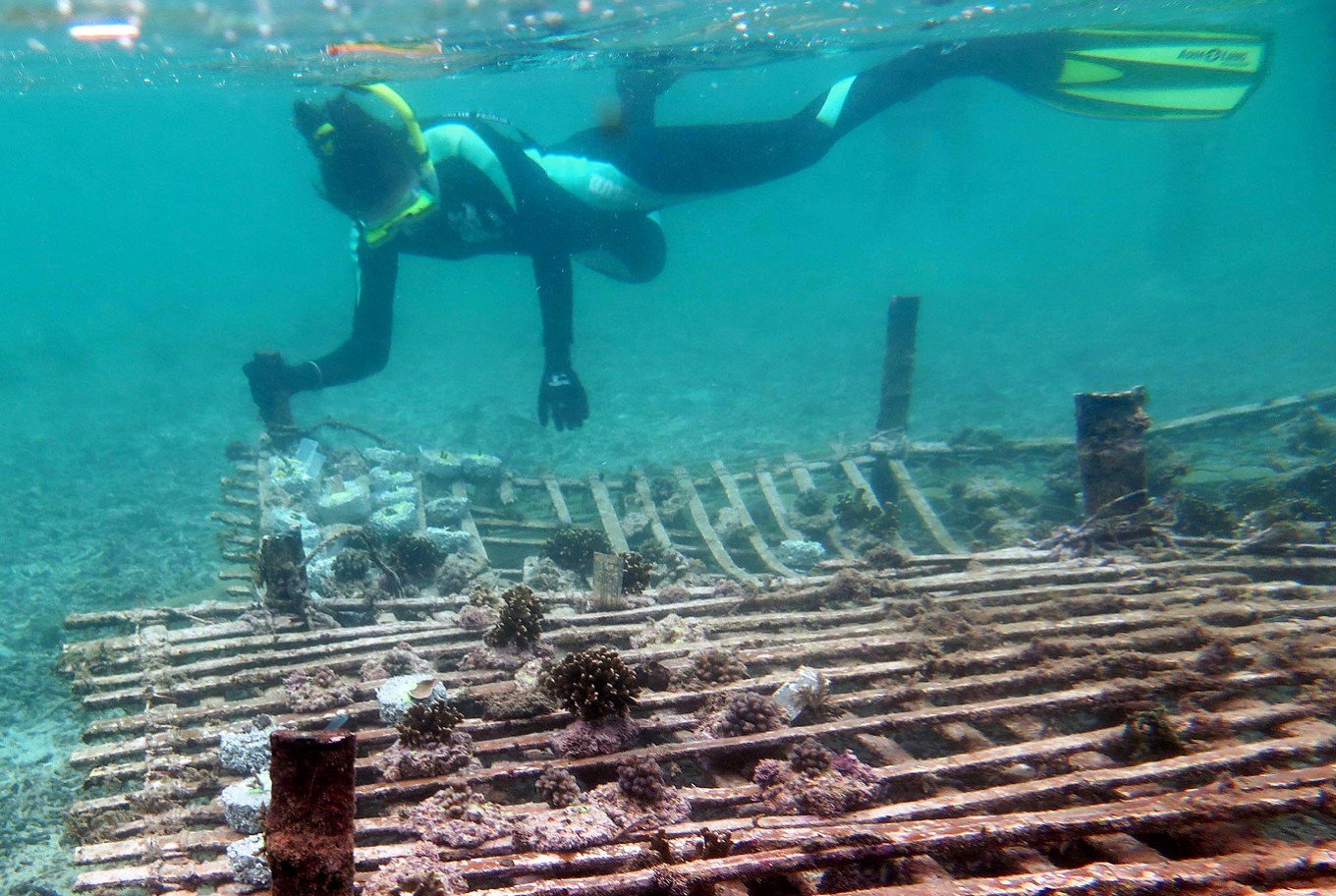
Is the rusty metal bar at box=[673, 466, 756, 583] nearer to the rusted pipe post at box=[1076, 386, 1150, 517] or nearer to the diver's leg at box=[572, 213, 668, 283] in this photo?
the rusted pipe post at box=[1076, 386, 1150, 517]

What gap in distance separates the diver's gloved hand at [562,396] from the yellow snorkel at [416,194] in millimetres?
2759

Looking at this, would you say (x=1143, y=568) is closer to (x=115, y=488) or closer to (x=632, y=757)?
(x=632, y=757)

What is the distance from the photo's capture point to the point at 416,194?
372 inches

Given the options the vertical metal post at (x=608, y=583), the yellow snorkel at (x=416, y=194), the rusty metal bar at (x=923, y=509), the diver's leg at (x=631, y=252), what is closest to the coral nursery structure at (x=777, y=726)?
the vertical metal post at (x=608, y=583)

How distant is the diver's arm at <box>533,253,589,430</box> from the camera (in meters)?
9.80

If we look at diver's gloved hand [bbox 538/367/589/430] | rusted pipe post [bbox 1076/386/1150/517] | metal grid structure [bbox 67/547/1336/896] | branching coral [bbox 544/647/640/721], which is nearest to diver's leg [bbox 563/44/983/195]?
diver's gloved hand [bbox 538/367/589/430]

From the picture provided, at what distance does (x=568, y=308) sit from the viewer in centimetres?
998

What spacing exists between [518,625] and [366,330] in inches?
263

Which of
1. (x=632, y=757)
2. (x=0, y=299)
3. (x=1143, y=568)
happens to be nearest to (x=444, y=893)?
(x=632, y=757)

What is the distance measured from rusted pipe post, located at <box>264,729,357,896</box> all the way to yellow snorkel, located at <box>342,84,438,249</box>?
889 cm

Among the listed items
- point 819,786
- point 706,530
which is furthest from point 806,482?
point 819,786

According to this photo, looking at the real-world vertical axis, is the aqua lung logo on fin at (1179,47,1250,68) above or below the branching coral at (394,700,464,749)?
above

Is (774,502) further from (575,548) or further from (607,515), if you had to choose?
(575,548)

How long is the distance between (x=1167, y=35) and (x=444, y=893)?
1851cm
